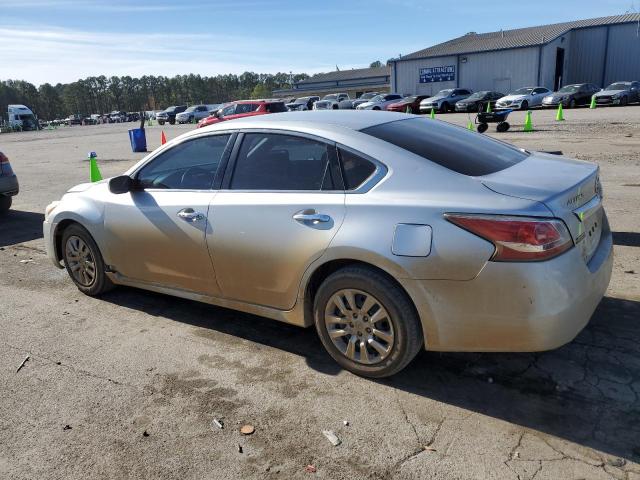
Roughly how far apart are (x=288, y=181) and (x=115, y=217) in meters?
1.75

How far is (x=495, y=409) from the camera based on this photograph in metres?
3.02

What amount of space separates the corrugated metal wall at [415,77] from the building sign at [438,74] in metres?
0.30

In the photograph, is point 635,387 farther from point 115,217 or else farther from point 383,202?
point 115,217

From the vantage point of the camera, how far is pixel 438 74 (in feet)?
174

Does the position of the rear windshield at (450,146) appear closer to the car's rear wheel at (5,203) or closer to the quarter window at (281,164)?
the quarter window at (281,164)

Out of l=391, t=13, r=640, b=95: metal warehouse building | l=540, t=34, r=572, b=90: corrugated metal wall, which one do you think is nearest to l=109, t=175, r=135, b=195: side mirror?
l=391, t=13, r=640, b=95: metal warehouse building

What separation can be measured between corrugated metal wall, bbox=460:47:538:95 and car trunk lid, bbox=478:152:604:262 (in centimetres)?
4966

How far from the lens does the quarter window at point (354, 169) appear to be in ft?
10.8

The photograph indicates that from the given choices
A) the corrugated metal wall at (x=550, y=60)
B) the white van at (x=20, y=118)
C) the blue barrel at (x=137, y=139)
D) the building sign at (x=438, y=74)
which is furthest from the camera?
the white van at (x=20, y=118)

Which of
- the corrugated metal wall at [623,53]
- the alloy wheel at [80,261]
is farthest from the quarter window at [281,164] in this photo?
the corrugated metal wall at [623,53]

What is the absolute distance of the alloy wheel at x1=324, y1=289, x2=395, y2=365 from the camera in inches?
126

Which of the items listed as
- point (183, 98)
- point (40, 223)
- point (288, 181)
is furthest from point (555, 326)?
point (183, 98)

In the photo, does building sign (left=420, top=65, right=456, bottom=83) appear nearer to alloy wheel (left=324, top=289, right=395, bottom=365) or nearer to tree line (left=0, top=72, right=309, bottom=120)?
alloy wheel (left=324, top=289, right=395, bottom=365)

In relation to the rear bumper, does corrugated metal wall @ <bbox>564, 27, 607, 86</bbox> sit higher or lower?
higher
